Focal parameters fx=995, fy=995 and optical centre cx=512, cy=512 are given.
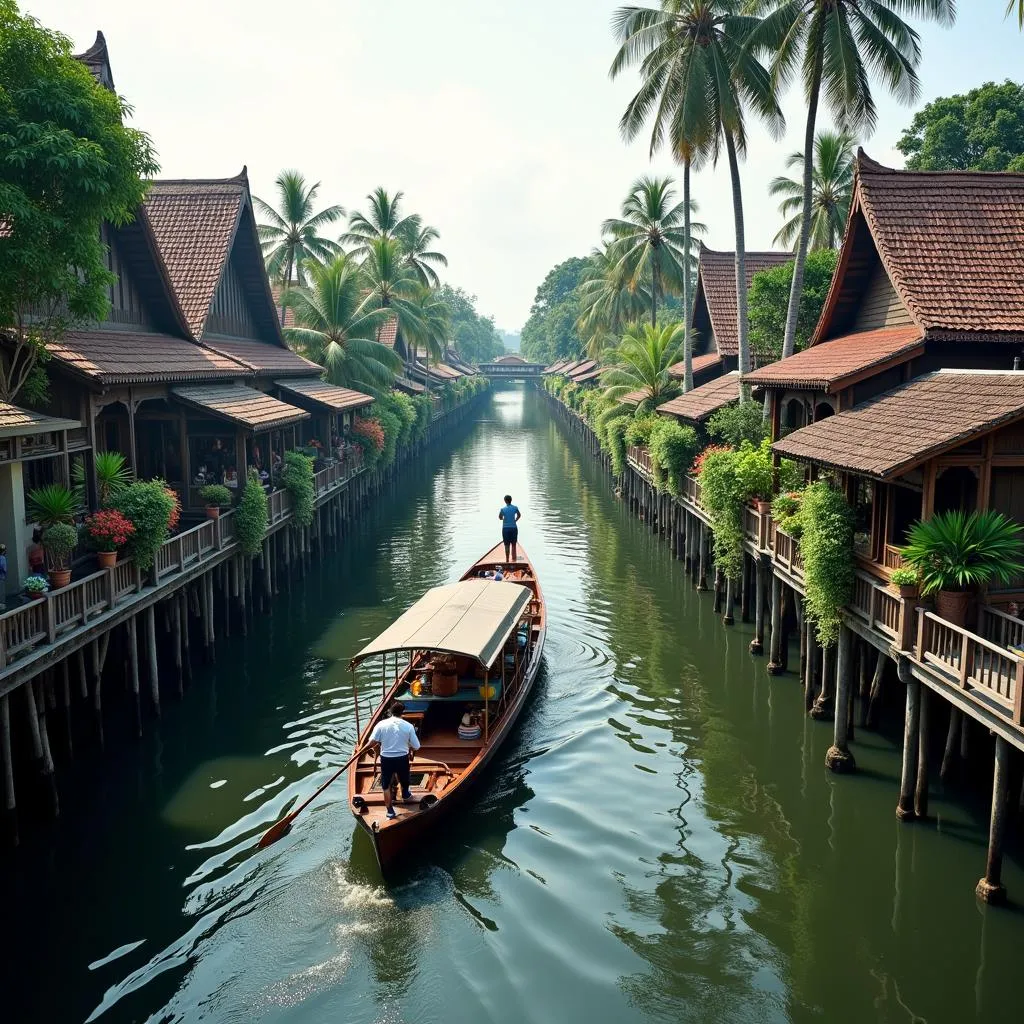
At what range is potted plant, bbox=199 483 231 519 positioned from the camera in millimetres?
21188

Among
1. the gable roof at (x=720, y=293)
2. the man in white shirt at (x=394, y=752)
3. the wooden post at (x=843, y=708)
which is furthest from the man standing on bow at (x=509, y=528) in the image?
the man in white shirt at (x=394, y=752)

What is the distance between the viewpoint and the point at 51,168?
14.7 m

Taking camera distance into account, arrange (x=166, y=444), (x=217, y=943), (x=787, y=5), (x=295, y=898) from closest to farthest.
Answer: (x=217, y=943)
(x=295, y=898)
(x=787, y=5)
(x=166, y=444)

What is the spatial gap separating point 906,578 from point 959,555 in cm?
70

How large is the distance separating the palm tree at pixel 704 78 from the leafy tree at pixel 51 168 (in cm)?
1603

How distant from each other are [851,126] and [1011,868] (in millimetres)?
18964

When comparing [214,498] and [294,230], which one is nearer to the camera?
[214,498]

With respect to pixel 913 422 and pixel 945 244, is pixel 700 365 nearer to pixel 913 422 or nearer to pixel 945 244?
pixel 945 244

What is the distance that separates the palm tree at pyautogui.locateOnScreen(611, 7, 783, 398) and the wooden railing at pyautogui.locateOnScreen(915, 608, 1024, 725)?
616 inches

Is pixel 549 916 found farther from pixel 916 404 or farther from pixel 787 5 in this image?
pixel 787 5

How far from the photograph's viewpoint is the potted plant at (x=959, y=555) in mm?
12625

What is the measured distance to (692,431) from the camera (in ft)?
95.3

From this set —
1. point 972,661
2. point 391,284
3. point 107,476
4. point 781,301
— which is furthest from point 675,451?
point 391,284

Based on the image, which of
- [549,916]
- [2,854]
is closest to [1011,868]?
[549,916]
